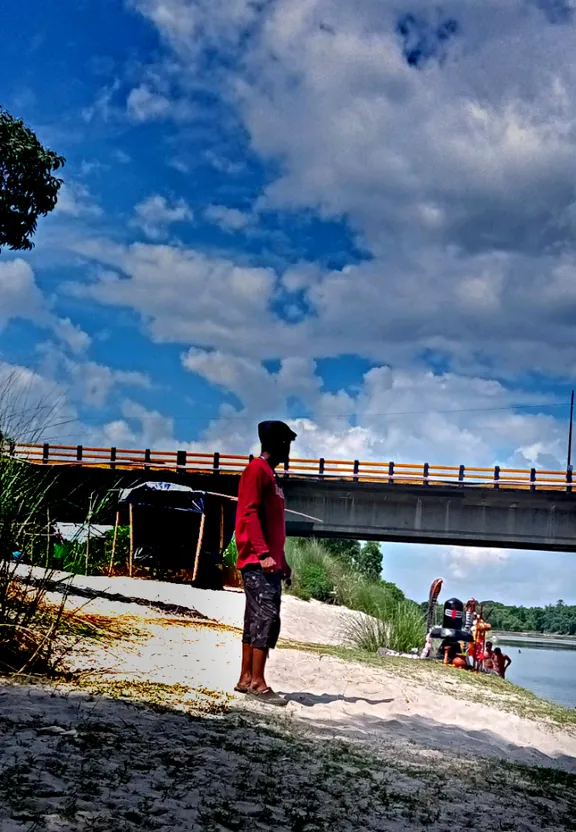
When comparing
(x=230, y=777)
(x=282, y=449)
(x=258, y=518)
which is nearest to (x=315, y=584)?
(x=282, y=449)

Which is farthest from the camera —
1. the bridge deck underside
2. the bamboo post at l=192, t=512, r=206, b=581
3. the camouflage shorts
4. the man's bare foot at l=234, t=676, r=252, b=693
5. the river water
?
the bridge deck underside

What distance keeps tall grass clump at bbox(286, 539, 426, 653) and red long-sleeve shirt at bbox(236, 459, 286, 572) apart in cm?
884

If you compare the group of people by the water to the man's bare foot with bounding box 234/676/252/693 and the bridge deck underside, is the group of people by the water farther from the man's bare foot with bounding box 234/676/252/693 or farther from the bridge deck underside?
the bridge deck underside

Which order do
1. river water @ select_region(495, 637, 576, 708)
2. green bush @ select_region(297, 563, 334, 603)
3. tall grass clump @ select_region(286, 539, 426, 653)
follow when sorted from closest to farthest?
tall grass clump @ select_region(286, 539, 426, 653), river water @ select_region(495, 637, 576, 708), green bush @ select_region(297, 563, 334, 603)

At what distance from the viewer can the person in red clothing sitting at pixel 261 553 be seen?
7289mm

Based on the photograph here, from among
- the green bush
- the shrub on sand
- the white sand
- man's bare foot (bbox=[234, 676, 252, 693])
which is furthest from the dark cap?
the green bush

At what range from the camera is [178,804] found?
4.25m

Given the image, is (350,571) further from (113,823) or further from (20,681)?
(113,823)

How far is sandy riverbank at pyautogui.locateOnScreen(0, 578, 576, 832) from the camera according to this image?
4.31m

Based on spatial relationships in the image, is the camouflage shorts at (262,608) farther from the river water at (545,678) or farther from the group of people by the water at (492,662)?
the river water at (545,678)

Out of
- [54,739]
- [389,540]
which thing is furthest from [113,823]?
[389,540]

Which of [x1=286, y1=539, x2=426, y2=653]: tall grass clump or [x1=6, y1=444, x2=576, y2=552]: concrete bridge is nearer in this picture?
[x1=286, y1=539, x2=426, y2=653]: tall grass clump

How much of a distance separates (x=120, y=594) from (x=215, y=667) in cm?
663

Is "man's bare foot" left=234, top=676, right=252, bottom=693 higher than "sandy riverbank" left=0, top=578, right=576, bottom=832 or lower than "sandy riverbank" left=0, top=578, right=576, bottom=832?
higher
